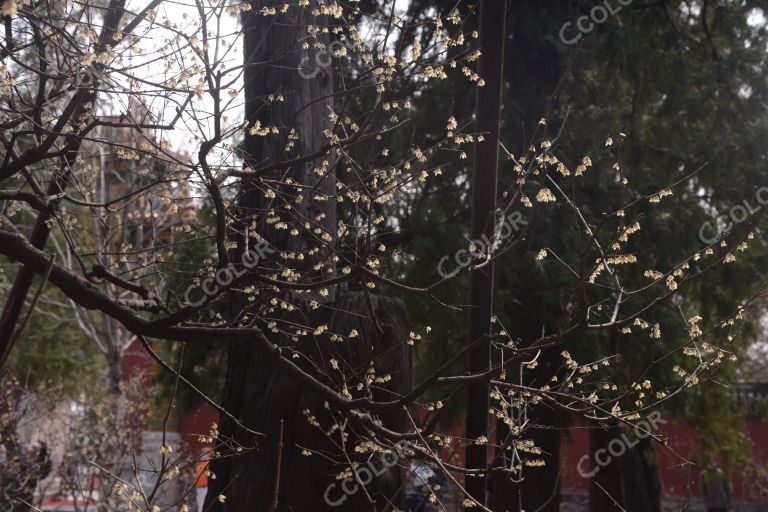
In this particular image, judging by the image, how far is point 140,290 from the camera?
16.4ft

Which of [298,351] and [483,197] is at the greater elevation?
[483,197]

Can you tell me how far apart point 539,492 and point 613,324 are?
8.02 meters

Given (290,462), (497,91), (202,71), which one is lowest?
(290,462)

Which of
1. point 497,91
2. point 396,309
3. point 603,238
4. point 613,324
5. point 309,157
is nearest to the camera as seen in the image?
point 613,324

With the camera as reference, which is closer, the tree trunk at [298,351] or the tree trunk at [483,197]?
the tree trunk at [483,197]

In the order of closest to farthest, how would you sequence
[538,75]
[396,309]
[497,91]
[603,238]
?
[497,91] → [396,309] → [603,238] → [538,75]

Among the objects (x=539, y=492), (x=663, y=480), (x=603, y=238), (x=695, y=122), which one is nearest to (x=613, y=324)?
(x=603, y=238)

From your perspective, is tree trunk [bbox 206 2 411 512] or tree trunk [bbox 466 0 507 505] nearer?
tree trunk [bbox 466 0 507 505]

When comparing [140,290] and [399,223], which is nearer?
[140,290]

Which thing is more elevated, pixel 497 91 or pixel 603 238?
pixel 603 238

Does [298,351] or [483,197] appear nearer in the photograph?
[483,197]

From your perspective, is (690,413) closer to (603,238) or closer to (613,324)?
(603,238)

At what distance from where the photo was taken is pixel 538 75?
460 inches

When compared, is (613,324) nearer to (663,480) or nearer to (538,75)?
(538,75)
